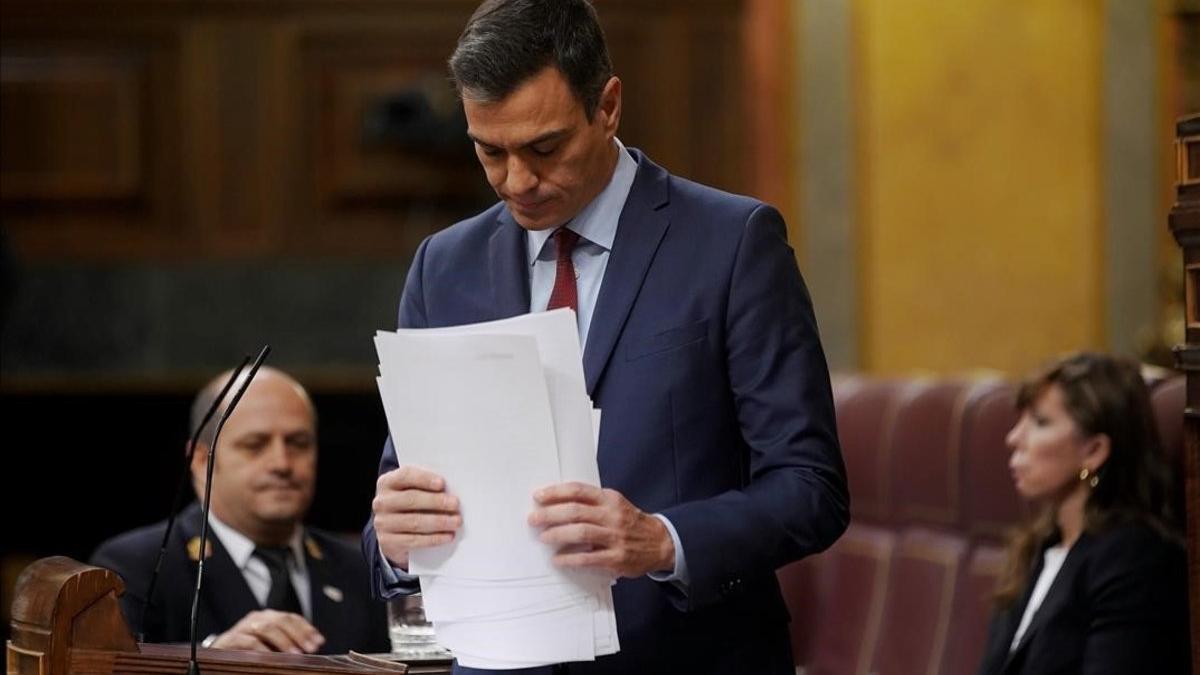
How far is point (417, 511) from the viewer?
1.82 metres

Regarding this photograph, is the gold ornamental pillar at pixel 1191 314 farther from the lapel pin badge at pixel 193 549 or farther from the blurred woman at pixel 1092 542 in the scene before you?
the lapel pin badge at pixel 193 549

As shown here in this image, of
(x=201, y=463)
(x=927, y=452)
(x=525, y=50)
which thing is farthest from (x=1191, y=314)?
(x=927, y=452)

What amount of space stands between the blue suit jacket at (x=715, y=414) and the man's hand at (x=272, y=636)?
2.15 feet

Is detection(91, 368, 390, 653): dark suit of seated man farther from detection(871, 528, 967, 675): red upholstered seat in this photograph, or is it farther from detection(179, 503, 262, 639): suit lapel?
detection(871, 528, 967, 675): red upholstered seat

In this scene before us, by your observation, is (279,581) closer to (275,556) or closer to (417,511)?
(275,556)

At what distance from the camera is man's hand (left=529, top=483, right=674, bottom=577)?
175 cm

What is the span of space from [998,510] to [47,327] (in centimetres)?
398

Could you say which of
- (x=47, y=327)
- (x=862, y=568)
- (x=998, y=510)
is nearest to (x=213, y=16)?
(x=47, y=327)

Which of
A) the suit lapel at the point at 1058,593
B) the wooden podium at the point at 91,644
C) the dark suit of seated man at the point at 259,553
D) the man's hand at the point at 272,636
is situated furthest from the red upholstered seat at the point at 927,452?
the wooden podium at the point at 91,644

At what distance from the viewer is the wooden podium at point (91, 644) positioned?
2.00 m

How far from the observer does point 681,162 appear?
7.02 m

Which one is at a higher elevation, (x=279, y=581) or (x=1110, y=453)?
(x=1110, y=453)

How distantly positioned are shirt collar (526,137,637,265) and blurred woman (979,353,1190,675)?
169 cm

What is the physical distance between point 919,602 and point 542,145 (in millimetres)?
2846
